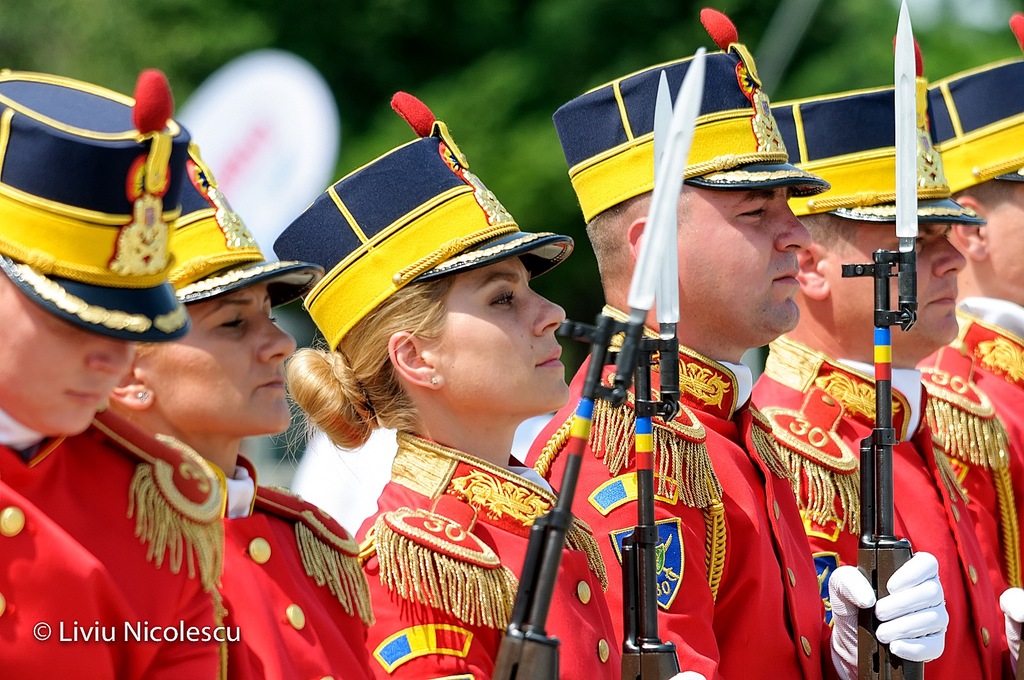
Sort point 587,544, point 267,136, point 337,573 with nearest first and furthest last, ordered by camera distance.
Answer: point 337,573
point 587,544
point 267,136

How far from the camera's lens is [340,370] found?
446 cm

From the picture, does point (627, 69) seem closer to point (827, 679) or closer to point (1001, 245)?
point (1001, 245)

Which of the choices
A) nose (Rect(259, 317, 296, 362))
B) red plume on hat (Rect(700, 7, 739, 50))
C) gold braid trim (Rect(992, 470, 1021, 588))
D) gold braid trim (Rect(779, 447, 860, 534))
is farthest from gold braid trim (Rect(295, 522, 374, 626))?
gold braid trim (Rect(992, 470, 1021, 588))

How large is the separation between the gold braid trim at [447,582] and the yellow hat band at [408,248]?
2.15ft

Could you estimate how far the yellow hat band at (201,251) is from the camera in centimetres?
378

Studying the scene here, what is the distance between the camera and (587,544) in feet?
13.7

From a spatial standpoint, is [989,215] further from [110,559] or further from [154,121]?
[110,559]

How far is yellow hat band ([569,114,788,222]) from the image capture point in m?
4.76

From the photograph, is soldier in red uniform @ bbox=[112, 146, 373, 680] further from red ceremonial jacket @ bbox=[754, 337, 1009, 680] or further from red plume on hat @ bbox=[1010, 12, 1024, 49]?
red plume on hat @ bbox=[1010, 12, 1024, 49]

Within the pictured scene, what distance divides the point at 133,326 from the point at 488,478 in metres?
1.30

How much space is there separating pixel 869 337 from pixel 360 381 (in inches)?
73.5

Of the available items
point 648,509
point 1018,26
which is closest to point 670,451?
point 648,509

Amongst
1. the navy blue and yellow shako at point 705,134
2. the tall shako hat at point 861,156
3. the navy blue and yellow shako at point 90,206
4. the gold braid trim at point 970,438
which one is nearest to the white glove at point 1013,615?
the gold braid trim at point 970,438

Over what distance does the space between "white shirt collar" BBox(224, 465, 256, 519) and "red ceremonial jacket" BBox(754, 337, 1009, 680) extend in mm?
1901
